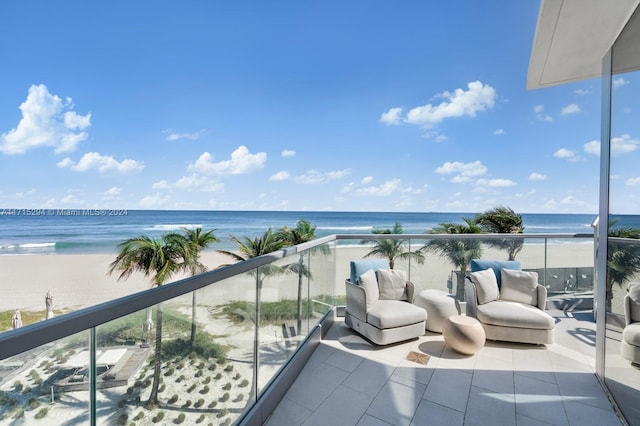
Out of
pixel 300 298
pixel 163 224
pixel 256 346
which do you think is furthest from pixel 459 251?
pixel 163 224

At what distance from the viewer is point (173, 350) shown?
1334 mm

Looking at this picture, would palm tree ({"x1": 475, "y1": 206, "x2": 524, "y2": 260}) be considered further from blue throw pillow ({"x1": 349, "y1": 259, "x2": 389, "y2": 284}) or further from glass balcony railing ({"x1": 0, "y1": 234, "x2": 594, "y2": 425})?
glass balcony railing ({"x1": 0, "y1": 234, "x2": 594, "y2": 425})

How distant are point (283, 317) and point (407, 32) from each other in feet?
27.8

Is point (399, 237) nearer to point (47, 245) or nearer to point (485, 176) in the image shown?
point (47, 245)

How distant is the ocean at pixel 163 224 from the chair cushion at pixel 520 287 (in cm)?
1772

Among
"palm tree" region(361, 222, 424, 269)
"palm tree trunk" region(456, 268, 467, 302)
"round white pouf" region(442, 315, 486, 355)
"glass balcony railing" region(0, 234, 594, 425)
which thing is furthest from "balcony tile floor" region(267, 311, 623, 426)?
"palm tree" region(361, 222, 424, 269)

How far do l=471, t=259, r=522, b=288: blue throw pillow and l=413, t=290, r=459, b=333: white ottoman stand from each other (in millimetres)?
694

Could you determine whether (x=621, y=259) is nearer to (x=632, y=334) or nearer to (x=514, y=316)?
(x=632, y=334)

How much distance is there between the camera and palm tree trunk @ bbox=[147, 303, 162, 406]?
1235 millimetres

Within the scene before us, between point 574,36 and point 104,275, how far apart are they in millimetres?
16925

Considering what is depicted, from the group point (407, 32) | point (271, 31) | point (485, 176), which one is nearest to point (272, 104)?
point (271, 31)

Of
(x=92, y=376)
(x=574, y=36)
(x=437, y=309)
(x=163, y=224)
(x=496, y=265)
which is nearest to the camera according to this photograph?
(x=92, y=376)

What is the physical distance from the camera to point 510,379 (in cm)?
259

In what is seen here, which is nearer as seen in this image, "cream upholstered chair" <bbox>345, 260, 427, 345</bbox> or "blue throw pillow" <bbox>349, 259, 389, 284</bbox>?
"cream upholstered chair" <bbox>345, 260, 427, 345</bbox>
